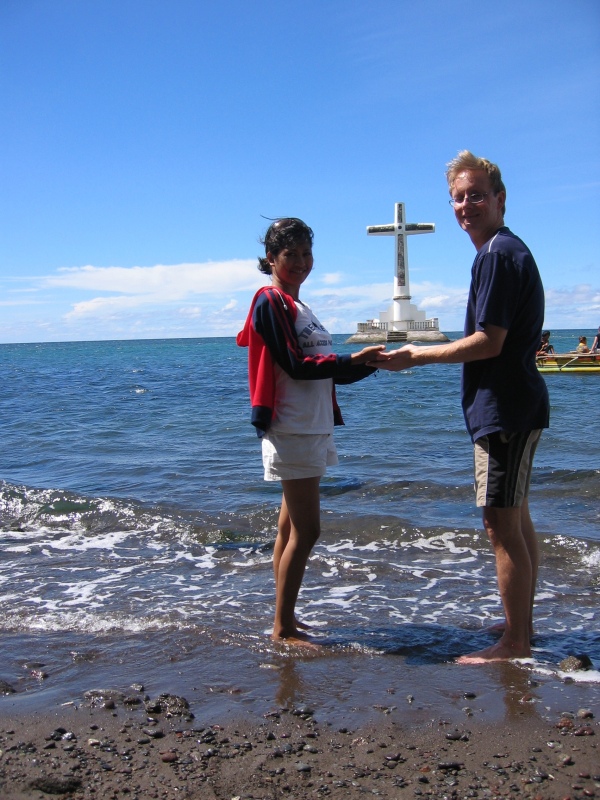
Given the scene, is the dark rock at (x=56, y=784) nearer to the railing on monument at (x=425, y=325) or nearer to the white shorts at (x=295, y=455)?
the white shorts at (x=295, y=455)

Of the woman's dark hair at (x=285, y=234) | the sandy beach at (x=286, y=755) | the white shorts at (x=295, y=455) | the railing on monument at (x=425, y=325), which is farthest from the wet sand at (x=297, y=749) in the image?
the railing on monument at (x=425, y=325)

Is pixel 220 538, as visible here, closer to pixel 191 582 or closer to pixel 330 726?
pixel 191 582

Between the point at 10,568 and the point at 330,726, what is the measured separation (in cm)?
301

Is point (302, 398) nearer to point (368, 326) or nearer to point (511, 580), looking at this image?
point (511, 580)

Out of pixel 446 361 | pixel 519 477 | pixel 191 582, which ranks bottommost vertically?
pixel 191 582

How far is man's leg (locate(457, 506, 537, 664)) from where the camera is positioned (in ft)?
9.66

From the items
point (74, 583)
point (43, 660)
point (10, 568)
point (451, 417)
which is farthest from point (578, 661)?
point (451, 417)

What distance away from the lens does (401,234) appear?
6050 cm

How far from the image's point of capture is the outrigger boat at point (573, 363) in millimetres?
24094

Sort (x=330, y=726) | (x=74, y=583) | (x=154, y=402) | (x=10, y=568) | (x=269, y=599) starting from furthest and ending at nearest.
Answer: (x=154, y=402) < (x=10, y=568) < (x=74, y=583) < (x=269, y=599) < (x=330, y=726)

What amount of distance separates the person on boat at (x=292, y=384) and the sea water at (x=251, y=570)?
0.43 m

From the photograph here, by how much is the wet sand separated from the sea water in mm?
163

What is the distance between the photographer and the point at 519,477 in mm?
2896

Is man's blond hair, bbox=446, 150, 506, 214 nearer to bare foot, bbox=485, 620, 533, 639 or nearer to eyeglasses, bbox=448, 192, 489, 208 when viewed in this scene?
eyeglasses, bbox=448, 192, 489, 208
